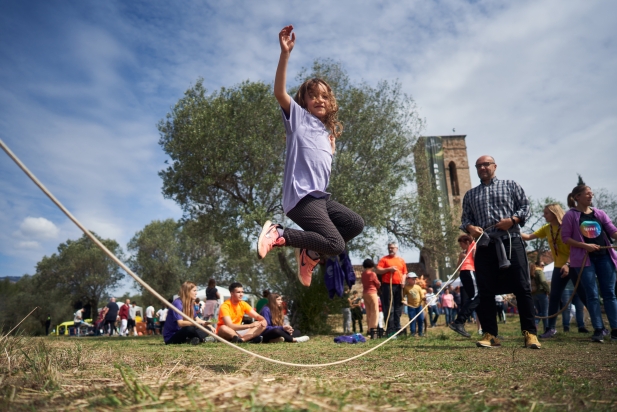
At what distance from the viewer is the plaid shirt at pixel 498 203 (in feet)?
18.1

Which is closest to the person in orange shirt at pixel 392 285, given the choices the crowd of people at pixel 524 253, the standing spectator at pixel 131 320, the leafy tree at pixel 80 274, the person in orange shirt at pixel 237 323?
the crowd of people at pixel 524 253

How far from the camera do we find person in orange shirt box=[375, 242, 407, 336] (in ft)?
32.8

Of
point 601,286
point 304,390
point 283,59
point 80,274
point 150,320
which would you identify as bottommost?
point 150,320

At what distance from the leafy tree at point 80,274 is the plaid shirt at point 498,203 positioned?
2002 inches

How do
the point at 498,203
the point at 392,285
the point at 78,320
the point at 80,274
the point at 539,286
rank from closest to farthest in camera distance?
the point at 498,203
the point at 539,286
the point at 392,285
the point at 78,320
the point at 80,274

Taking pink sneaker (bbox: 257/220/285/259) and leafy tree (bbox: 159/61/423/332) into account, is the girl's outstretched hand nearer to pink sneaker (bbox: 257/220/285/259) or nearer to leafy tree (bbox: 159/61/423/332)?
pink sneaker (bbox: 257/220/285/259)

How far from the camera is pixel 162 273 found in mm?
49906

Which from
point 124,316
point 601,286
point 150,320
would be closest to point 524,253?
point 601,286

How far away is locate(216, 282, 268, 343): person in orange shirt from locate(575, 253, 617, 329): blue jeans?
20.1ft

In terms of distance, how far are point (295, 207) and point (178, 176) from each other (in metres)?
15.8

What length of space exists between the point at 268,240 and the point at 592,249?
4884 millimetres

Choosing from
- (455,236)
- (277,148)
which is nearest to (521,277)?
(277,148)

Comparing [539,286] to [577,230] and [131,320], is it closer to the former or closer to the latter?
[577,230]

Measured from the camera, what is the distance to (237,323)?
967 centimetres
